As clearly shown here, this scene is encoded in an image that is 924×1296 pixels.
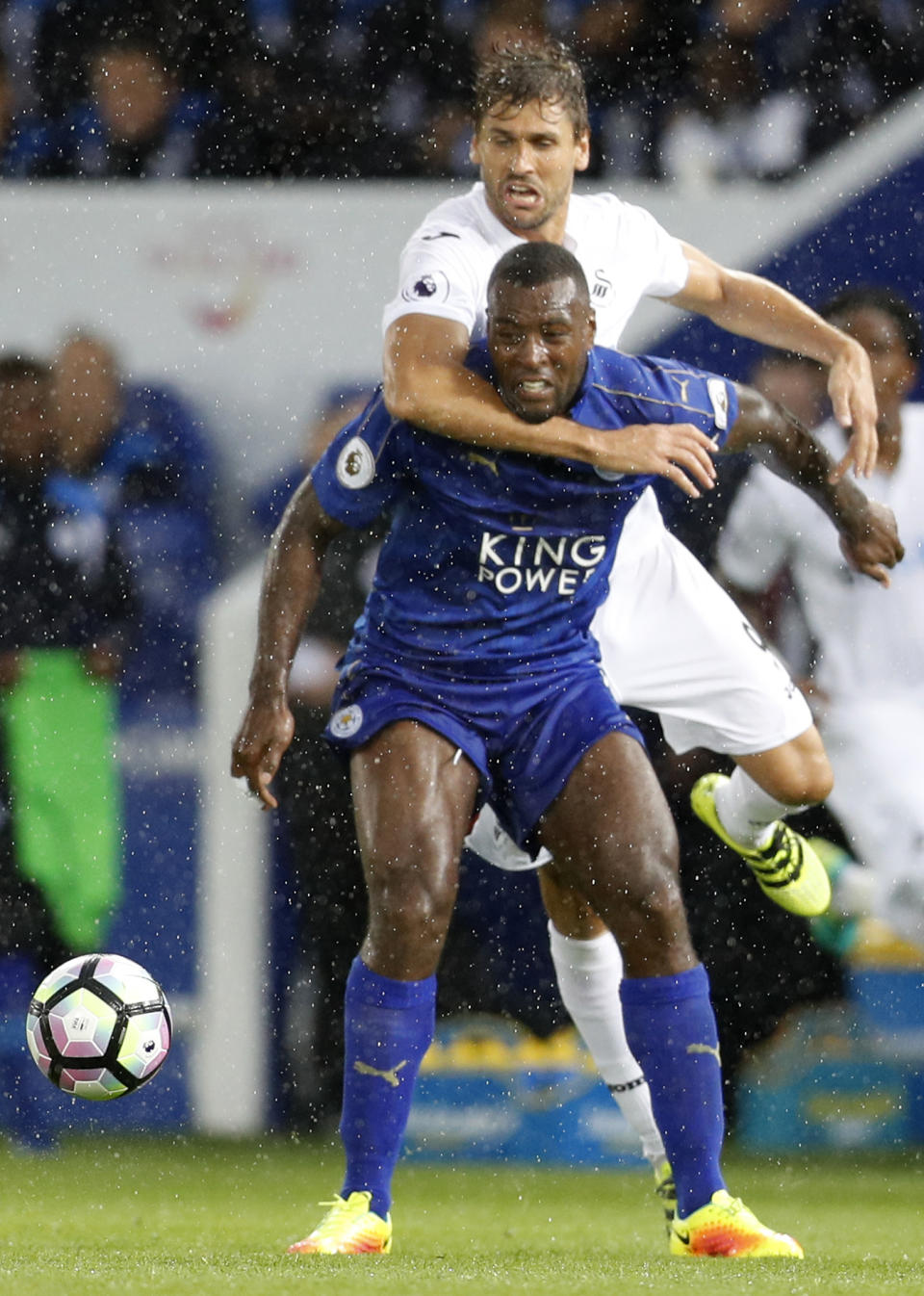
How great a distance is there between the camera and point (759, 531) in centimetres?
626

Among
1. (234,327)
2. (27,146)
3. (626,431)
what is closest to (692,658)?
(626,431)

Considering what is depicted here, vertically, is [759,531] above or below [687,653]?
above

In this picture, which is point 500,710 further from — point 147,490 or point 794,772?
point 147,490

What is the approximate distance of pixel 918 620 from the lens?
6.34m

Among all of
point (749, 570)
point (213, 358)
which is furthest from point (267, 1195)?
point (213, 358)

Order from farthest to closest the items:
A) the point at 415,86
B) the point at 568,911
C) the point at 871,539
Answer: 1. the point at 415,86
2. the point at 568,911
3. the point at 871,539

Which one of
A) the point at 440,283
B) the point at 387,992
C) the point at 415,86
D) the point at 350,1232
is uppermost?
the point at 415,86

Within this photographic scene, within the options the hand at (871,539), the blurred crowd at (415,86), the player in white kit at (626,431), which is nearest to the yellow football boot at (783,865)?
A: the player in white kit at (626,431)

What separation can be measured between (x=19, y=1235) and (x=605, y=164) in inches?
196

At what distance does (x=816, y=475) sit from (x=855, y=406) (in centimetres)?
23

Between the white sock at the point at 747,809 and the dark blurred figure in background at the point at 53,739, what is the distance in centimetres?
221

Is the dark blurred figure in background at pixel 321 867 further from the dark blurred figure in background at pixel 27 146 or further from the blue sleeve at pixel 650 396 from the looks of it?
the dark blurred figure in background at pixel 27 146

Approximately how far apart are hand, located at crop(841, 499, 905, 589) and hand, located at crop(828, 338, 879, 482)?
0.10m

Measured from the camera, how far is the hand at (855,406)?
4582 mm
